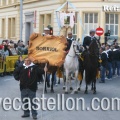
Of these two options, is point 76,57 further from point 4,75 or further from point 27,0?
point 27,0

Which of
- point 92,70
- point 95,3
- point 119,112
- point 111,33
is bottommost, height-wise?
point 119,112

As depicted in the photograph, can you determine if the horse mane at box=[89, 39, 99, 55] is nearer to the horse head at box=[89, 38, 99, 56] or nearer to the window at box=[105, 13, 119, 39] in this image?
the horse head at box=[89, 38, 99, 56]

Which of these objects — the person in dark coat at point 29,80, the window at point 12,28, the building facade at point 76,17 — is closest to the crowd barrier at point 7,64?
the building facade at point 76,17

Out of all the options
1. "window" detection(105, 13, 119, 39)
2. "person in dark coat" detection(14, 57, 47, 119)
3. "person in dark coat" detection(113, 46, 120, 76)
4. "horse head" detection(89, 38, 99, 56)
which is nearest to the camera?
"person in dark coat" detection(14, 57, 47, 119)

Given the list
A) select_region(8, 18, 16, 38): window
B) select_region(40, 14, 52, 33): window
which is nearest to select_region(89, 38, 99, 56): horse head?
select_region(40, 14, 52, 33): window

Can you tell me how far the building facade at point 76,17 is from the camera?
40812 millimetres

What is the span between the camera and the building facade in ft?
134

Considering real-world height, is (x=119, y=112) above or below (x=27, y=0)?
below

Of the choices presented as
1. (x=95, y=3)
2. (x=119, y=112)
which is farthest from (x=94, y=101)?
(x=95, y=3)

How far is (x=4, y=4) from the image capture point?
58438 millimetres

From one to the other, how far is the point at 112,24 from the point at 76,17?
369 cm

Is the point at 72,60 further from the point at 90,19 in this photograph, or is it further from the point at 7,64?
the point at 90,19

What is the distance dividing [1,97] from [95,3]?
26820mm

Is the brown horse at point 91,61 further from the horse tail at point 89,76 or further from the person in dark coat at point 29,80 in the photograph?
the person in dark coat at point 29,80
